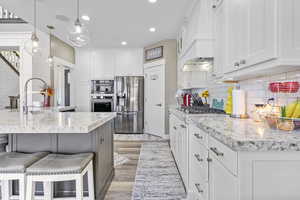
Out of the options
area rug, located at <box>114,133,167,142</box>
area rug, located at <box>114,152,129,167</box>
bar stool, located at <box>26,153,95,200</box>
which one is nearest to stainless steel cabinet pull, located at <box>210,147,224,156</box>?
bar stool, located at <box>26,153,95,200</box>

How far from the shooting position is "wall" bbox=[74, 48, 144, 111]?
21.3 ft

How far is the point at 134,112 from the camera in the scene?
20.5 ft

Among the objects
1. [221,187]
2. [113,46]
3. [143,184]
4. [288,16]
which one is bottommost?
[143,184]

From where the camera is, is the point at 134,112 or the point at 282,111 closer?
the point at 282,111

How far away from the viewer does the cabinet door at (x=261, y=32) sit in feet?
3.99

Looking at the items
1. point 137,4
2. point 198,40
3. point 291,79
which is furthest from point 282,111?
point 137,4

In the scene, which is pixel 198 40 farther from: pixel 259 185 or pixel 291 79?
pixel 259 185

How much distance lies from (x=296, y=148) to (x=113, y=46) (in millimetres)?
6091

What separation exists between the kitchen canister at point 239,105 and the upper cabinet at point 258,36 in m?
0.20

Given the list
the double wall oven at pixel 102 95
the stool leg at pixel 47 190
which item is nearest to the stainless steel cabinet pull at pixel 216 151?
the stool leg at pixel 47 190

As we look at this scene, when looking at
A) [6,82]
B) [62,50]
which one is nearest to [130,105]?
[62,50]

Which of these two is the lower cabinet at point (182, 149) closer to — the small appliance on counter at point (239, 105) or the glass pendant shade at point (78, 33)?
the small appliance on counter at point (239, 105)

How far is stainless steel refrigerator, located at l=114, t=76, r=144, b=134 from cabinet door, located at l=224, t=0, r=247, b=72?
436 centimetres

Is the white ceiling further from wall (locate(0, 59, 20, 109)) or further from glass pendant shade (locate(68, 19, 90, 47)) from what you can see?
wall (locate(0, 59, 20, 109))
